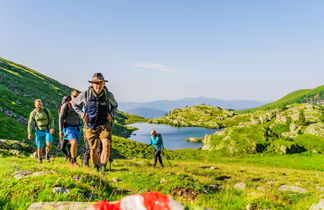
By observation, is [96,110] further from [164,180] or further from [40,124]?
[40,124]

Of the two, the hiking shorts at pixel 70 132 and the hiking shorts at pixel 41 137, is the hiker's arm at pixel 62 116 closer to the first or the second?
the hiking shorts at pixel 70 132

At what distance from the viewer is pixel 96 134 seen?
935cm

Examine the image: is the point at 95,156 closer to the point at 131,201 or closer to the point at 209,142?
the point at 131,201

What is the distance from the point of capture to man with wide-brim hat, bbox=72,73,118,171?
865cm

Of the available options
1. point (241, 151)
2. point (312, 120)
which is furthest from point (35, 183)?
point (312, 120)

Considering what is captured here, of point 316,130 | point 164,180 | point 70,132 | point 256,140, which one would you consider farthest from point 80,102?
point 316,130

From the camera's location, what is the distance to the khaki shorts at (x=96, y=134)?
30.5 ft

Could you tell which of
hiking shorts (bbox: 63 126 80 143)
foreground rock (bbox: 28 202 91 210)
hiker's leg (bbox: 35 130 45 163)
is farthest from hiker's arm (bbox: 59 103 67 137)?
foreground rock (bbox: 28 202 91 210)

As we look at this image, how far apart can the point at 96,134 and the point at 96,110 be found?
1.19 metres

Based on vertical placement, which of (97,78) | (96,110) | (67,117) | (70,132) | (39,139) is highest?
(97,78)

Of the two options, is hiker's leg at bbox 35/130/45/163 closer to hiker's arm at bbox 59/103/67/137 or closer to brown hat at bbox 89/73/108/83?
hiker's arm at bbox 59/103/67/137

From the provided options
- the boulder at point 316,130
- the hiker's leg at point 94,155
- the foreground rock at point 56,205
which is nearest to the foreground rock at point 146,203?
the foreground rock at point 56,205

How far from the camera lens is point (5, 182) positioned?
5234mm

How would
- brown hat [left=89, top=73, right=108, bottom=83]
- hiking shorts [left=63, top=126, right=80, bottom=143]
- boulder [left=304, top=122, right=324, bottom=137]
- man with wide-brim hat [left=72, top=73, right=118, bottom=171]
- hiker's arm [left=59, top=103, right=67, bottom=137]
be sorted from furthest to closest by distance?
boulder [left=304, top=122, right=324, bottom=137] → hiker's arm [left=59, top=103, right=67, bottom=137] → hiking shorts [left=63, top=126, right=80, bottom=143] → man with wide-brim hat [left=72, top=73, right=118, bottom=171] → brown hat [left=89, top=73, right=108, bottom=83]
